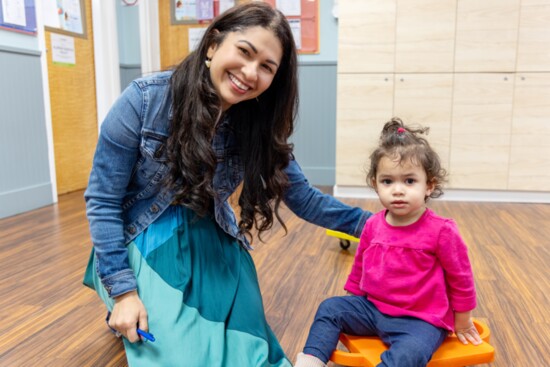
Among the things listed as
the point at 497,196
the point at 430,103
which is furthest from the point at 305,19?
the point at 497,196

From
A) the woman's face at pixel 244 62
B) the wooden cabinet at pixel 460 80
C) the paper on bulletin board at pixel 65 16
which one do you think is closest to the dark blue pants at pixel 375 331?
the woman's face at pixel 244 62

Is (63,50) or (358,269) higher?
(63,50)

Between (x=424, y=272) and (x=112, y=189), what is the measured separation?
0.66 meters

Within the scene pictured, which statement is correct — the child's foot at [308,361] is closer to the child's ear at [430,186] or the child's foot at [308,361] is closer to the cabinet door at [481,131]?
the child's ear at [430,186]

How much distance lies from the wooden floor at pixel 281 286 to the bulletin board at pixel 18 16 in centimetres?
100

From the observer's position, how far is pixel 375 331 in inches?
43.4

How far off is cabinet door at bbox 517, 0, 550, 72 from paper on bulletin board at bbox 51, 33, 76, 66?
2.77m

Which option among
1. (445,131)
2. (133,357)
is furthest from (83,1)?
(133,357)

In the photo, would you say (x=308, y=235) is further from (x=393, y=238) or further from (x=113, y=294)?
(x=113, y=294)

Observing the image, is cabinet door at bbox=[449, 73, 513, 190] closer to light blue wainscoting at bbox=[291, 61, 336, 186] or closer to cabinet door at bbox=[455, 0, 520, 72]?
cabinet door at bbox=[455, 0, 520, 72]

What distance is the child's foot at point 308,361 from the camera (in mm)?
1021

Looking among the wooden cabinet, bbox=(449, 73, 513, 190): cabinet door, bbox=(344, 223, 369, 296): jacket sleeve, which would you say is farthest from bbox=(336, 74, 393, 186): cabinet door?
A: bbox=(344, 223, 369, 296): jacket sleeve

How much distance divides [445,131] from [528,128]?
1.53 feet

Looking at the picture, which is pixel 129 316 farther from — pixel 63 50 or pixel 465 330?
pixel 63 50
